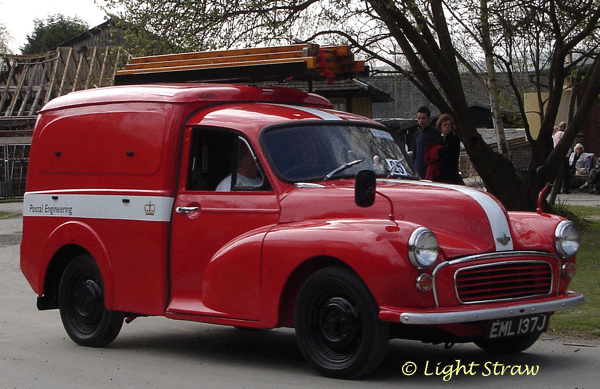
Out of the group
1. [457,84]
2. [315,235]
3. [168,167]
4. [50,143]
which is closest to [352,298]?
[315,235]

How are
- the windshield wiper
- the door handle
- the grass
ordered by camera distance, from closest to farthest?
the windshield wiper
the door handle
the grass

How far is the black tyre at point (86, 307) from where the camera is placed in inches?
339

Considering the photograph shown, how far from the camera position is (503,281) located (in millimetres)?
6621

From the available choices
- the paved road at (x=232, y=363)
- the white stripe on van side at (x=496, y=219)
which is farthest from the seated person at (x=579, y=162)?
the white stripe on van side at (x=496, y=219)

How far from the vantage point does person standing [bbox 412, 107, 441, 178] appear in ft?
40.7

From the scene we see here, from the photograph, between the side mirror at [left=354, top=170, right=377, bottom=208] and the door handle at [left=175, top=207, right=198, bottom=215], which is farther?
the door handle at [left=175, top=207, right=198, bottom=215]

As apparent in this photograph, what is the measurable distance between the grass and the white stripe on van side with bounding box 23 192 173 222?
3.68m

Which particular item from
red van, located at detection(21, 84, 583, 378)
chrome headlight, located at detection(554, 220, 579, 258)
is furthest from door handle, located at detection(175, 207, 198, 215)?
chrome headlight, located at detection(554, 220, 579, 258)

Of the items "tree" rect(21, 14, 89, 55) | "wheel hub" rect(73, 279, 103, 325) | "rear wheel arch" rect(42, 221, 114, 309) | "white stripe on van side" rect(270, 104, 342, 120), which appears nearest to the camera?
"white stripe on van side" rect(270, 104, 342, 120)

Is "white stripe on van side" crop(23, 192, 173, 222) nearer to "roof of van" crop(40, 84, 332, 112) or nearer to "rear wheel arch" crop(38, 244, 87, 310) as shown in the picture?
"rear wheel arch" crop(38, 244, 87, 310)

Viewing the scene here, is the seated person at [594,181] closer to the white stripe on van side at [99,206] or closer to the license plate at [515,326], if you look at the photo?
the white stripe on van side at [99,206]

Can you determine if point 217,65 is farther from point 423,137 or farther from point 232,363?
point 423,137

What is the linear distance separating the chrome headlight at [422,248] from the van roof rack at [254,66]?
8.44 feet

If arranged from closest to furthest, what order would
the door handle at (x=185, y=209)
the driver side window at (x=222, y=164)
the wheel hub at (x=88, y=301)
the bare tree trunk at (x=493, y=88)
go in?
the driver side window at (x=222, y=164) < the door handle at (x=185, y=209) < the wheel hub at (x=88, y=301) < the bare tree trunk at (x=493, y=88)
